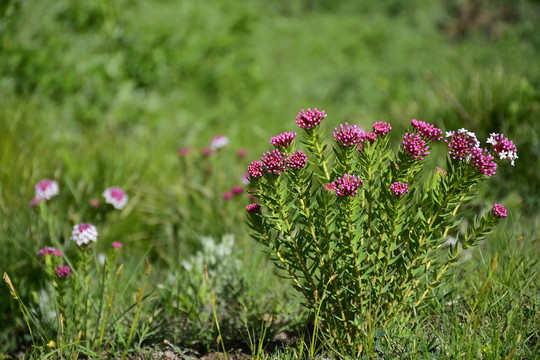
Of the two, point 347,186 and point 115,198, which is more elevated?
point 115,198

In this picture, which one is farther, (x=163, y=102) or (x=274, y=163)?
(x=163, y=102)

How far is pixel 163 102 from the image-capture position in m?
5.56

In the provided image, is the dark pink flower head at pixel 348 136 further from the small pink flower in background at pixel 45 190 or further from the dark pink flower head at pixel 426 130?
the small pink flower in background at pixel 45 190

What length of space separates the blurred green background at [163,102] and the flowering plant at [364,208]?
31.0 inches

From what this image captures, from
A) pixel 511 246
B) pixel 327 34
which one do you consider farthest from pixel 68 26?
pixel 327 34

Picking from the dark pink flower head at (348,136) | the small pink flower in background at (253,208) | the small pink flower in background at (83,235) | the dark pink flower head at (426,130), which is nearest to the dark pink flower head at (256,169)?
the small pink flower in background at (253,208)

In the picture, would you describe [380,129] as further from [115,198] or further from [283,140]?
[115,198]

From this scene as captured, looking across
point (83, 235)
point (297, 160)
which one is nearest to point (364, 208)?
point (297, 160)

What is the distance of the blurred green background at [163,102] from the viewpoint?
315cm

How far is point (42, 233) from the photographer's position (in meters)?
2.57

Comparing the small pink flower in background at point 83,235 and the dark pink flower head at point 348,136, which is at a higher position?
the dark pink flower head at point 348,136

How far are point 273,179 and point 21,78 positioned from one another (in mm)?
3753

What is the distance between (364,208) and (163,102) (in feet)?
14.6

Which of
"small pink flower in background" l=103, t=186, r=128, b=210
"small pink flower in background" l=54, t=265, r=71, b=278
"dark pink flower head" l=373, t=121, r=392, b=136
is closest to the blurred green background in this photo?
"small pink flower in background" l=103, t=186, r=128, b=210
